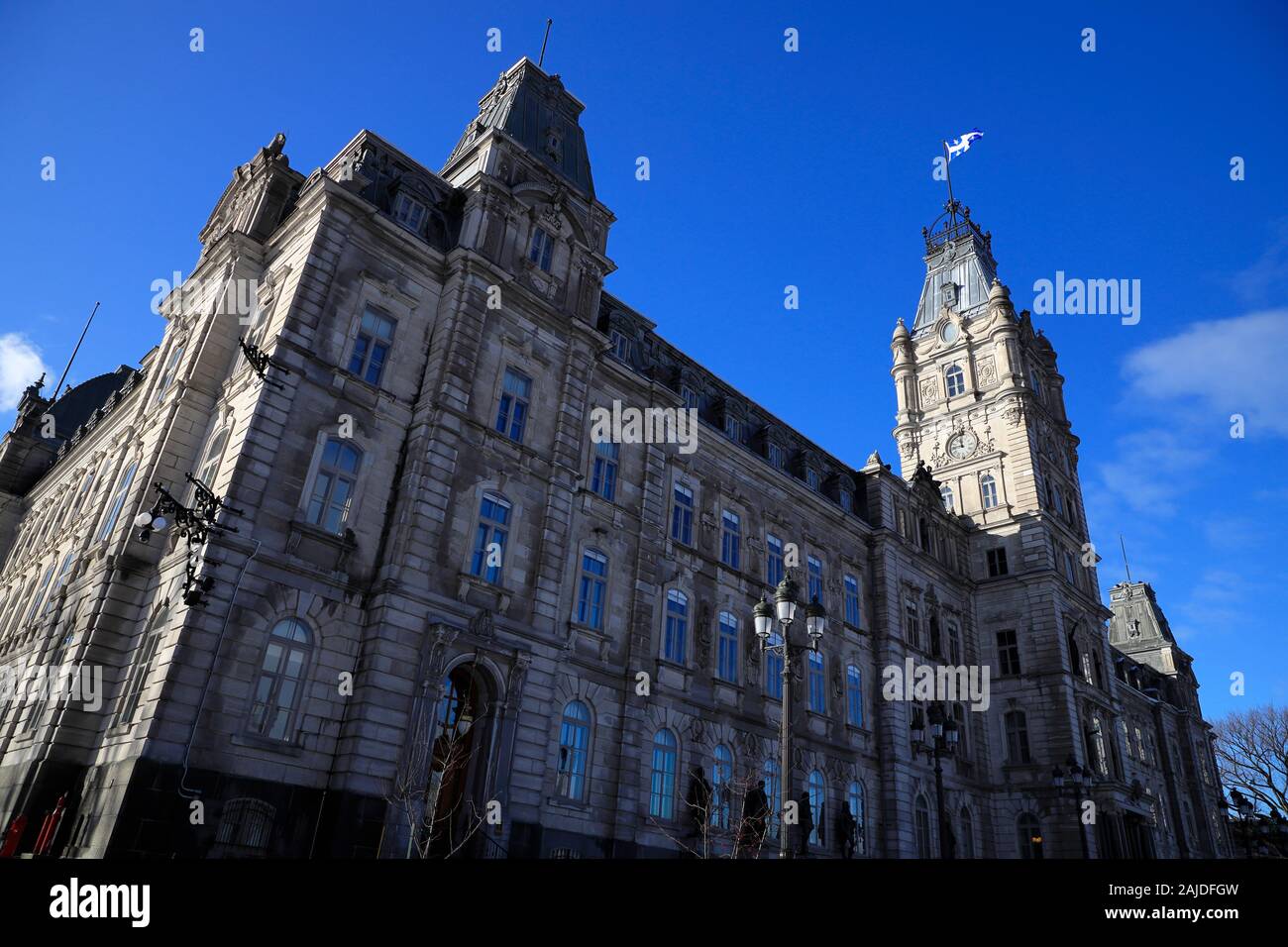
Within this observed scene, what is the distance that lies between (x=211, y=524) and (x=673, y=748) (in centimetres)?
1615

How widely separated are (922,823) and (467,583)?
81.4ft

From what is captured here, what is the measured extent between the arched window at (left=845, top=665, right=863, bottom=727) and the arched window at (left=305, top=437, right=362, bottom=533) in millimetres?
23157

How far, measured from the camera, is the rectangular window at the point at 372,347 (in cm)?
2344

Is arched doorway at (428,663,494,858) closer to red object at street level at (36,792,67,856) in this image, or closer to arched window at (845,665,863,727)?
red object at street level at (36,792,67,856)

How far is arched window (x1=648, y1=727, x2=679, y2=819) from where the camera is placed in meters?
26.5

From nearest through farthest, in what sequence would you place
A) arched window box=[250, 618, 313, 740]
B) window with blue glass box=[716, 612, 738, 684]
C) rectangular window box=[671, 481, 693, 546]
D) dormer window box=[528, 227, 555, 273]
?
arched window box=[250, 618, 313, 740] → dormer window box=[528, 227, 555, 273] → window with blue glass box=[716, 612, 738, 684] → rectangular window box=[671, 481, 693, 546]

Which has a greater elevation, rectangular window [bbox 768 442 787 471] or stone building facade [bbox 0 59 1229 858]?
rectangular window [bbox 768 442 787 471]

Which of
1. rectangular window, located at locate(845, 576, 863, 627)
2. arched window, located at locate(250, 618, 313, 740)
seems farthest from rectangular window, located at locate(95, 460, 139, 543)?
rectangular window, located at locate(845, 576, 863, 627)

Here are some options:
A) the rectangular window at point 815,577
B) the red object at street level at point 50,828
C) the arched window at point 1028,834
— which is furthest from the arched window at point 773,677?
the red object at street level at point 50,828

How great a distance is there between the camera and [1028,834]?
39844 millimetres

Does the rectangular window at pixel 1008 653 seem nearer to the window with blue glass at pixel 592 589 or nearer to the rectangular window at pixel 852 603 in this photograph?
the rectangular window at pixel 852 603

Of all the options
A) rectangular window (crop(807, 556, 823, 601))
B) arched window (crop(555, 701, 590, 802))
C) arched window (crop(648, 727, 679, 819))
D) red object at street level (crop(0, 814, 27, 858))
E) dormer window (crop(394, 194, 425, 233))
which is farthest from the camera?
rectangular window (crop(807, 556, 823, 601))
